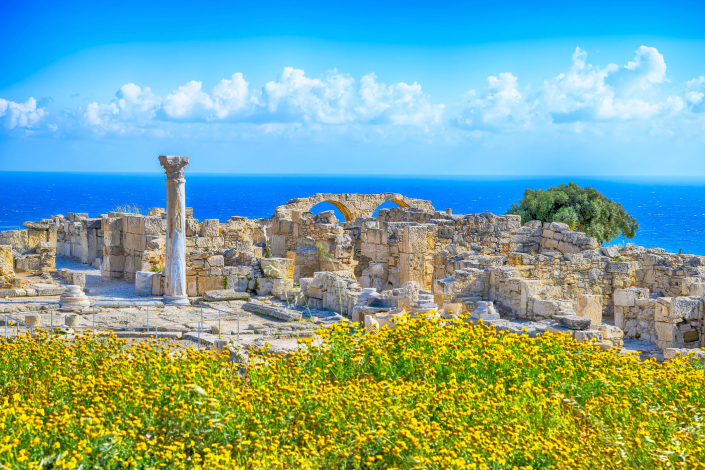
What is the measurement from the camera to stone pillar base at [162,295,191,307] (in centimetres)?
1534

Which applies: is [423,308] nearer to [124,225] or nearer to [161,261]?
[161,261]

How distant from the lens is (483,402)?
21.3 feet

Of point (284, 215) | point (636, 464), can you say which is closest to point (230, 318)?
point (636, 464)

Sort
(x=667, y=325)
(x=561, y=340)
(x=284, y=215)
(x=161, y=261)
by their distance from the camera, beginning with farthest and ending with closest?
1. (x=284, y=215)
2. (x=161, y=261)
3. (x=667, y=325)
4. (x=561, y=340)

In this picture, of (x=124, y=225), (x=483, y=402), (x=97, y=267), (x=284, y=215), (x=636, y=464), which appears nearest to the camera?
(x=636, y=464)

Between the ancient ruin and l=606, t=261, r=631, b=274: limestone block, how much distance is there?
22 millimetres

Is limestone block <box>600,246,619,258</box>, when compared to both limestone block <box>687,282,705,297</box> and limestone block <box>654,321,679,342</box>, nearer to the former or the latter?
limestone block <box>687,282,705,297</box>

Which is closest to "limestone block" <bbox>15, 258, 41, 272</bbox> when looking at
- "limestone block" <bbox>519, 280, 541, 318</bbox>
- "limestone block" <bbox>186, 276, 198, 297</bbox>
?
"limestone block" <bbox>186, 276, 198, 297</bbox>

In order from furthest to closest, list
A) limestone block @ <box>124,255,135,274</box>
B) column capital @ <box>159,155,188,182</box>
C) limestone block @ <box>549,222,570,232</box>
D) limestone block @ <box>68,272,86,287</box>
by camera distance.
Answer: limestone block @ <box>549,222,570,232</box>
limestone block @ <box>124,255,135,274</box>
limestone block @ <box>68,272,86,287</box>
column capital @ <box>159,155,188,182</box>

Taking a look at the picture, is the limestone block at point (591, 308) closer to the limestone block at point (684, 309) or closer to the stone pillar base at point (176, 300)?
the limestone block at point (684, 309)

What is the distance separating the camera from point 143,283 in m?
16.5

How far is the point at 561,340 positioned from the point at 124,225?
13622 millimetres

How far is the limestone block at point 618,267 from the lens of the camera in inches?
614

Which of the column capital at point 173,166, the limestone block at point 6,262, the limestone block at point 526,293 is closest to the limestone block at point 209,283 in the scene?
the column capital at point 173,166
